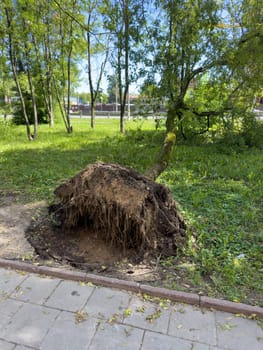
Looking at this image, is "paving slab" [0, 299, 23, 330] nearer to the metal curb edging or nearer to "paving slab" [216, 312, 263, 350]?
the metal curb edging

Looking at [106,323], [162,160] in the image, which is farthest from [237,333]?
[162,160]

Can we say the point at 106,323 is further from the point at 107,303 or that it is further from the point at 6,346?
the point at 6,346

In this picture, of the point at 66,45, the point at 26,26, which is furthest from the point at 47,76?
the point at 26,26

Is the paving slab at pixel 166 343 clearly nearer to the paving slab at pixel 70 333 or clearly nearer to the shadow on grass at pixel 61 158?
the paving slab at pixel 70 333

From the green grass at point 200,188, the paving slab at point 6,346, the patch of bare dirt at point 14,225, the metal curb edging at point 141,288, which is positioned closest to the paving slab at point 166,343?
the metal curb edging at point 141,288

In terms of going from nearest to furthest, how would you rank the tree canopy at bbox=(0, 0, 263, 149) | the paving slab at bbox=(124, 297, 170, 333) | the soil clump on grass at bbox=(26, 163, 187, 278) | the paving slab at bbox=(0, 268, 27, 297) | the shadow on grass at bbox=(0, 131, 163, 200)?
the paving slab at bbox=(124, 297, 170, 333), the paving slab at bbox=(0, 268, 27, 297), the soil clump on grass at bbox=(26, 163, 187, 278), the shadow on grass at bbox=(0, 131, 163, 200), the tree canopy at bbox=(0, 0, 263, 149)

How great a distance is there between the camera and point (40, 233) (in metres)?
2.62

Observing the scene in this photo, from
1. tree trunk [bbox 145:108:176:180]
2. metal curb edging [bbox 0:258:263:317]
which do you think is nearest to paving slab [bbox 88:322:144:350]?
metal curb edging [bbox 0:258:263:317]

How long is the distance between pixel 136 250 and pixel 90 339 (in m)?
0.95

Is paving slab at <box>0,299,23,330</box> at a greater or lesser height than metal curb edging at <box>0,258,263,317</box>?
lesser

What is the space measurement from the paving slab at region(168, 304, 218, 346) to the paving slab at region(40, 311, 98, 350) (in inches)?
19.6

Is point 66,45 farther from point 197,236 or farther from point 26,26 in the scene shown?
point 197,236

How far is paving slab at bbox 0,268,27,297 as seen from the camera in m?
1.84

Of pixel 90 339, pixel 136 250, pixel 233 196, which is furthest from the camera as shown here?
pixel 233 196
